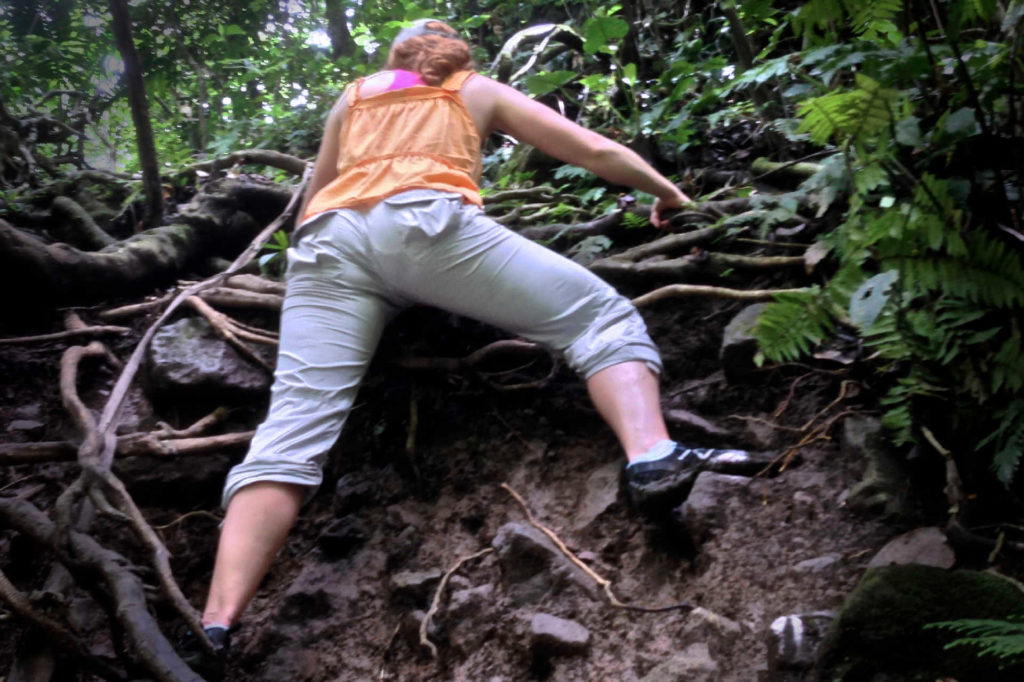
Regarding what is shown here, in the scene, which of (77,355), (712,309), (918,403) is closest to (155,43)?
(77,355)

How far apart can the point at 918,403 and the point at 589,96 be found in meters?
3.52

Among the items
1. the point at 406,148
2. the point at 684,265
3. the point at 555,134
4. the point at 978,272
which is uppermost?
the point at 406,148

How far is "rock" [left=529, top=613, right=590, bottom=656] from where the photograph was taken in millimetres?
2055

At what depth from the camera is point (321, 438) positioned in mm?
2334

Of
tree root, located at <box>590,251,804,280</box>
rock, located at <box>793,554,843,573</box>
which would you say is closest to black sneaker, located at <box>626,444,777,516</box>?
rock, located at <box>793,554,843,573</box>

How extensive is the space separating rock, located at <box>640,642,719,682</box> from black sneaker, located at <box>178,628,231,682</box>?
1.13 m

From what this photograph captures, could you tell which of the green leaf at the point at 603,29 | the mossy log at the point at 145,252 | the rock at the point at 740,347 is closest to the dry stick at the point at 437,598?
the rock at the point at 740,347

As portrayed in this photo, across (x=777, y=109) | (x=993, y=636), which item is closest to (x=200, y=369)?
(x=993, y=636)

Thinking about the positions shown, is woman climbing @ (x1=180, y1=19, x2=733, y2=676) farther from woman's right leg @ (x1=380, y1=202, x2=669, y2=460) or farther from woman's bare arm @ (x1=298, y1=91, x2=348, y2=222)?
woman's bare arm @ (x1=298, y1=91, x2=348, y2=222)

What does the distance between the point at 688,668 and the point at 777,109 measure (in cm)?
310

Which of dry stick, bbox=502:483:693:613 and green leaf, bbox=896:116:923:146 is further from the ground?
green leaf, bbox=896:116:923:146

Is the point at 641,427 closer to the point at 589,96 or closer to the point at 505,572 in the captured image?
the point at 505,572

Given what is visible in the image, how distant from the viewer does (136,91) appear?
3.85 meters

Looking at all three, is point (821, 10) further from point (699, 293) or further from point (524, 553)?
point (524, 553)
